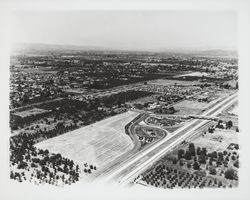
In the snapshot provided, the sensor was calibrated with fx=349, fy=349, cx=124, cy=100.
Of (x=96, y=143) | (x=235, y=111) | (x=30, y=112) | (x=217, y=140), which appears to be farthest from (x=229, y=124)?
(x=30, y=112)

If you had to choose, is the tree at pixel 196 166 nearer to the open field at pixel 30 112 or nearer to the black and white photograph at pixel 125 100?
the black and white photograph at pixel 125 100

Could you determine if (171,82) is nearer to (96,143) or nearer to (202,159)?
(202,159)

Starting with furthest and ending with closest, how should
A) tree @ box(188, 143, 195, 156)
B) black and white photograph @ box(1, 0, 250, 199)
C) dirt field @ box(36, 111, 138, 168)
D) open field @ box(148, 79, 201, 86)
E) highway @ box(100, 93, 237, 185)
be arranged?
open field @ box(148, 79, 201, 86), tree @ box(188, 143, 195, 156), dirt field @ box(36, 111, 138, 168), black and white photograph @ box(1, 0, 250, 199), highway @ box(100, 93, 237, 185)

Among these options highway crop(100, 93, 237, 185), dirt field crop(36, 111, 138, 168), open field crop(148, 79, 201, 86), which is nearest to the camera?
highway crop(100, 93, 237, 185)

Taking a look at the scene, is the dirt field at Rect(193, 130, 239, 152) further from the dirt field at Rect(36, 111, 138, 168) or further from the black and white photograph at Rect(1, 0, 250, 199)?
the dirt field at Rect(36, 111, 138, 168)

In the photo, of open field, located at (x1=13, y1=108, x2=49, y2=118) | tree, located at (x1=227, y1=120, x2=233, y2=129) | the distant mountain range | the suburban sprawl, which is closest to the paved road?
the suburban sprawl

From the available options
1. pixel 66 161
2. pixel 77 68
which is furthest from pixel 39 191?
pixel 77 68

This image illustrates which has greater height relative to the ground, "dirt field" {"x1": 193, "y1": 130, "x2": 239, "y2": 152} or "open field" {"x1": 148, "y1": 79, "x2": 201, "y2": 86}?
"open field" {"x1": 148, "y1": 79, "x2": 201, "y2": 86}

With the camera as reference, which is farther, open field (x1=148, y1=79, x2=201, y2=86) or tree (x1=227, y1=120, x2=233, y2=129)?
open field (x1=148, y1=79, x2=201, y2=86)
